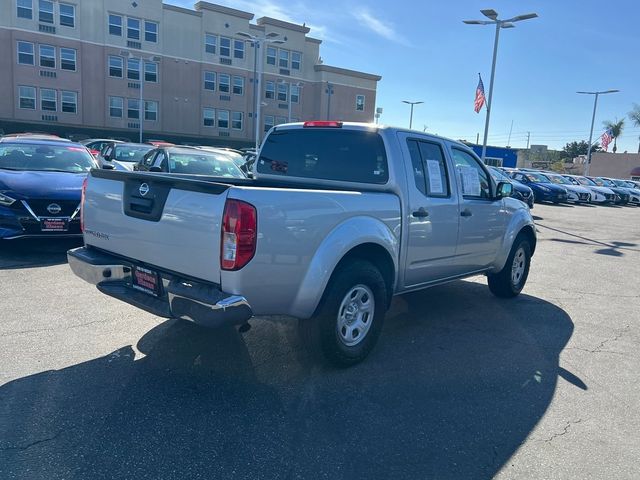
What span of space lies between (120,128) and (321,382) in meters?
41.6

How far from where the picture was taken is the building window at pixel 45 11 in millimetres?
37188

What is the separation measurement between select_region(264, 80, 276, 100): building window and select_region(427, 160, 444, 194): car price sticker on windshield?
45082 mm

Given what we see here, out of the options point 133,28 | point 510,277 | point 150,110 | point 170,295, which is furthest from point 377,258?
point 133,28

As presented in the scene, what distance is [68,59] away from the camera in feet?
127

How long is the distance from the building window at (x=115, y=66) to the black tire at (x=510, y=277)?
40.4 meters

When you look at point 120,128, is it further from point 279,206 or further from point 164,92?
point 279,206

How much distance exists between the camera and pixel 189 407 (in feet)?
11.3

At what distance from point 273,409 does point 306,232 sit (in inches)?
47.5

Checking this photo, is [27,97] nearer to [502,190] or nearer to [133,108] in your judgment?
[133,108]

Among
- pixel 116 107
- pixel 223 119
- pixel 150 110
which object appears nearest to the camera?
pixel 116 107

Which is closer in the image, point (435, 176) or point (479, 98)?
point (435, 176)

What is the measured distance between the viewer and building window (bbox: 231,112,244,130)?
4681cm

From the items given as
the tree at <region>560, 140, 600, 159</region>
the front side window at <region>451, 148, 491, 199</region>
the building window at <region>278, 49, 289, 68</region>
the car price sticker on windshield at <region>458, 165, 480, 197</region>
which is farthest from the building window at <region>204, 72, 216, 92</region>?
the tree at <region>560, 140, 600, 159</region>

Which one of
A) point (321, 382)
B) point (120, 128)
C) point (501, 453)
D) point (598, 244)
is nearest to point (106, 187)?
point (321, 382)
